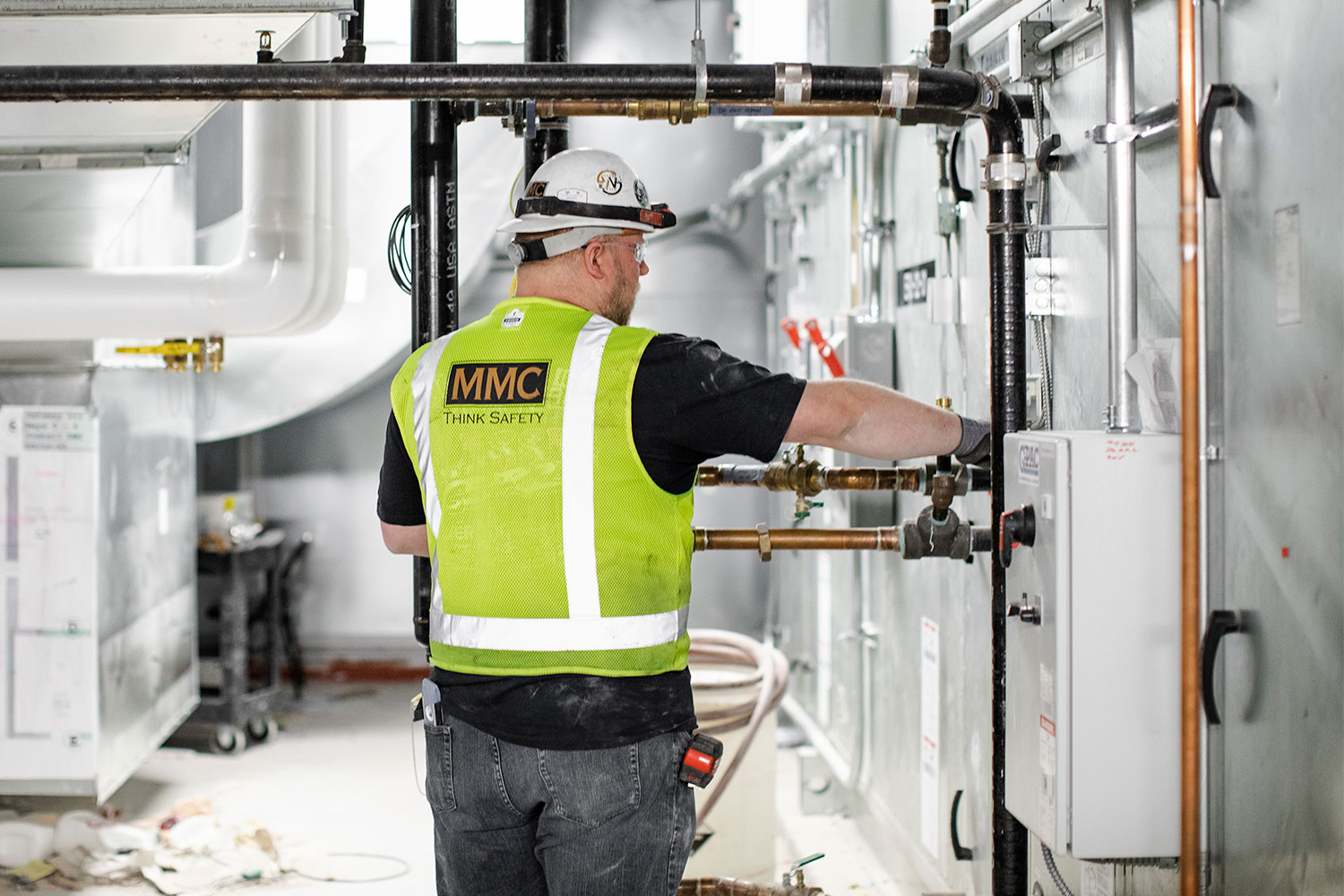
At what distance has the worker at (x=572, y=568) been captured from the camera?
52.1 inches

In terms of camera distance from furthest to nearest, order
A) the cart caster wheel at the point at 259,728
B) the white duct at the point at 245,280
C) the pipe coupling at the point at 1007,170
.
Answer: the cart caster wheel at the point at 259,728
the white duct at the point at 245,280
the pipe coupling at the point at 1007,170

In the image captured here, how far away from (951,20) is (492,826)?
1.67 m

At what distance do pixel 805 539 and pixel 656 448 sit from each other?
538 mm

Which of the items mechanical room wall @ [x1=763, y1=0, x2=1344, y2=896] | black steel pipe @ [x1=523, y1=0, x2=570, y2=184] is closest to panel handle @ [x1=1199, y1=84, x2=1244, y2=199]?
mechanical room wall @ [x1=763, y1=0, x2=1344, y2=896]

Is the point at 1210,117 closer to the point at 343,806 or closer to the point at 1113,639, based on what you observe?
the point at 1113,639

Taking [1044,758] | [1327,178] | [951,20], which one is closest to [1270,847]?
[1044,758]

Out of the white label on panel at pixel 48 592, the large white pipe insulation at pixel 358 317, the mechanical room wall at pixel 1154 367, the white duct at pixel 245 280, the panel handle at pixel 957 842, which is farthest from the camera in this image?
the large white pipe insulation at pixel 358 317

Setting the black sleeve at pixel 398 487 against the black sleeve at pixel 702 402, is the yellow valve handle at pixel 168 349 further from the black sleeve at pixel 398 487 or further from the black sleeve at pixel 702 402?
the black sleeve at pixel 702 402

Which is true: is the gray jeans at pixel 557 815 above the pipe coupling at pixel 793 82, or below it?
below

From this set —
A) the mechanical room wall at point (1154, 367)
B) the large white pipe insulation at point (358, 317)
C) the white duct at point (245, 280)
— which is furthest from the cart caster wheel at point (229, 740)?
the mechanical room wall at point (1154, 367)

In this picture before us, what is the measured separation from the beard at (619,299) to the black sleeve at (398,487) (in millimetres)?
291

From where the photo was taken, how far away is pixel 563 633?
4.39 feet

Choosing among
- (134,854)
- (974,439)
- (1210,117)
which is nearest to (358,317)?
(134,854)

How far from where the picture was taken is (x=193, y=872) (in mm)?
2836
